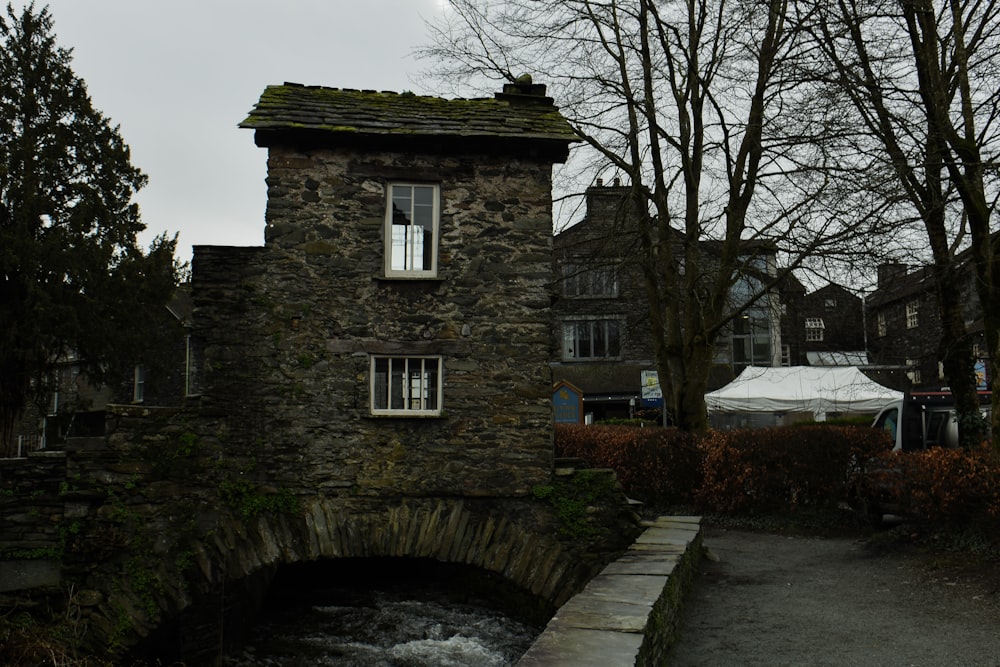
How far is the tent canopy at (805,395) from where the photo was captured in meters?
18.0

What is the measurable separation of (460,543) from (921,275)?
7.87 meters

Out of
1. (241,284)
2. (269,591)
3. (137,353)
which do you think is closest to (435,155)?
(241,284)

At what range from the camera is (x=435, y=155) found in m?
10.5

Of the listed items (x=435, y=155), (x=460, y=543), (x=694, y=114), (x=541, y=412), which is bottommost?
(x=460, y=543)

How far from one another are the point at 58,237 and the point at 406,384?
16.8 metres

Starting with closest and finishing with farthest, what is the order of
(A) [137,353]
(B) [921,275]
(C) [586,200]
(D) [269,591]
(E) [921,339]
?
(B) [921,275]
(D) [269,591]
(C) [586,200]
(A) [137,353]
(E) [921,339]

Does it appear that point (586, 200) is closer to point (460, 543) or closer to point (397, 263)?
point (397, 263)

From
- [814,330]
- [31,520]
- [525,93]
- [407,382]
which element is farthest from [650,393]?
[31,520]

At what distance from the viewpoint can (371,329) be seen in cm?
1020

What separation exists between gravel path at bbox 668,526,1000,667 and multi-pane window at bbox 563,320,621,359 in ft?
72.8

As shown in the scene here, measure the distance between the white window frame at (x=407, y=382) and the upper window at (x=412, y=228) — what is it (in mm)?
1197

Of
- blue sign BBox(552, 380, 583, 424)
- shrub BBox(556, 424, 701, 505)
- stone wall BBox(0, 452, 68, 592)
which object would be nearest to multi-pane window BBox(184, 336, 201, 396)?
stone wall BBox(0, 452, 68, 592)

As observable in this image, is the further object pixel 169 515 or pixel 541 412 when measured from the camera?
pixel 541 412

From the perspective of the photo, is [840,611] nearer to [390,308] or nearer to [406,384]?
[406,384]
